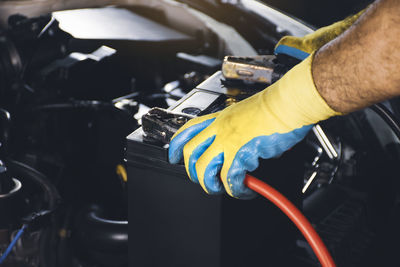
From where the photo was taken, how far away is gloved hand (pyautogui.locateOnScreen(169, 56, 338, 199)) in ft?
2.57

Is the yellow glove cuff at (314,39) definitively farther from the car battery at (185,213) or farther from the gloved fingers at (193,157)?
the gloved fingers at (193,157)

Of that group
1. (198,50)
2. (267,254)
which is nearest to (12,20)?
(198,50)

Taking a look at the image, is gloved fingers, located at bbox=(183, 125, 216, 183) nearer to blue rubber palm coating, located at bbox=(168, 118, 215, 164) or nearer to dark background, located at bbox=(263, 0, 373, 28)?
blue rubber palm coating, located at bbox=(168, 118, 215, 164)

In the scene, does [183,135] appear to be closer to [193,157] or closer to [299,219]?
[193,157]

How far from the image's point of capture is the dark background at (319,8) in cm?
145

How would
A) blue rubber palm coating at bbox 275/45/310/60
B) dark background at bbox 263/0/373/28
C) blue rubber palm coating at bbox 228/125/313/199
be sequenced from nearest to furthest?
blue rubber palm coating at bbox 228/125/313/199
blue rubber palm coating at bbox 275/45/310/60
dark background at bbox 263/0/373/28

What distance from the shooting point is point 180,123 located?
2.74ft

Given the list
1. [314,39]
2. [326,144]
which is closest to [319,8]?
[314,39]

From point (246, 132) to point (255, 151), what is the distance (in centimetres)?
4

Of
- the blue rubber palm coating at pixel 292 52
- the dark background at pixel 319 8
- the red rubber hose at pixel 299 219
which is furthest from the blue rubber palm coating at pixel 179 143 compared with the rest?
the dark background at pixel 319 8

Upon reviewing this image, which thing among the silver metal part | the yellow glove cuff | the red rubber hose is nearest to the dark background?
the yellow glove cuff

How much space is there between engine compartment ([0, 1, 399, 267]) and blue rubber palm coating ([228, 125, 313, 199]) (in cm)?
5

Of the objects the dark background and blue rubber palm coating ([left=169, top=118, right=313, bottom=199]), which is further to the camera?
the dark background

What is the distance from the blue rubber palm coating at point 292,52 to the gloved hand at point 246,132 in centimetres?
38
